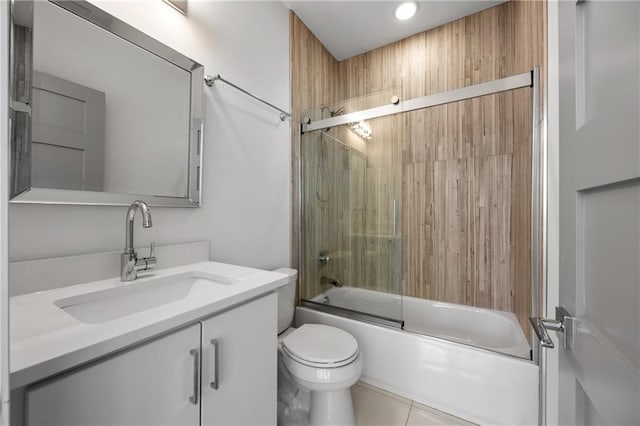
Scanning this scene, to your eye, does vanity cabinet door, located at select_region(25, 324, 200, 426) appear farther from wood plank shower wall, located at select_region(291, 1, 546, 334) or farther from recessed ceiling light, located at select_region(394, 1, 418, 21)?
recessed ceiling light, located at select_region(394, 1, 418, 21)

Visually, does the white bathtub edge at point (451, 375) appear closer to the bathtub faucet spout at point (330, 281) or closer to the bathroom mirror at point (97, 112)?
the bathtub faucet spout at point (330, 281)

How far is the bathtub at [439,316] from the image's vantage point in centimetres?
180

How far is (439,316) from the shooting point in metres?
2.16

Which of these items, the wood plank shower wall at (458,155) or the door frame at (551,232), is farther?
the wood plank shower wall at (458,155)

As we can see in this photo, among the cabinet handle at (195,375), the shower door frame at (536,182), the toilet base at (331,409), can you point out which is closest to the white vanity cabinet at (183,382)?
the cabinet handle at (195,375)

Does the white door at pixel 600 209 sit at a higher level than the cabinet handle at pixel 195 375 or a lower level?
higher

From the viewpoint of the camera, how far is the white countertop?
49cm

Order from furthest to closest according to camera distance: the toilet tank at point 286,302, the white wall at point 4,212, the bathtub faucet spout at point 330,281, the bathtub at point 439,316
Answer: the bathtub faucet spout at point 330,281
the bathtub at point 439,316
the toilet tank at point 286,302
the white wall at point 4,212

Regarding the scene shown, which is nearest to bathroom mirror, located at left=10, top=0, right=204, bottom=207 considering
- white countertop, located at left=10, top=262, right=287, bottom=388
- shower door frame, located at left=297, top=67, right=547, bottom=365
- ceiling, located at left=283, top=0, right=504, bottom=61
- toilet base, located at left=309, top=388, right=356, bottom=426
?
white countertop, located at left=10, top=262, right=287, bottom=388

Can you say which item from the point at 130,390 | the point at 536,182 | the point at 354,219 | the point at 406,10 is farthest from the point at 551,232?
the point at 406,10

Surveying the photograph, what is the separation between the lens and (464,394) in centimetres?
145

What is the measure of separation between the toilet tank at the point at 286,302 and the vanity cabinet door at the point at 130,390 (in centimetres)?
93

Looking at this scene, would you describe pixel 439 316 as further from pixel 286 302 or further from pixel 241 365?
pixel 241 365

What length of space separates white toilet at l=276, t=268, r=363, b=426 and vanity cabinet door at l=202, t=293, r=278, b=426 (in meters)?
0.24
